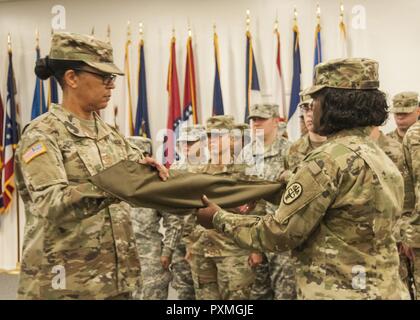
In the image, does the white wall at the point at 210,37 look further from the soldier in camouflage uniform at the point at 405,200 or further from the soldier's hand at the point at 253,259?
the soldier's hand at the point at 253,259

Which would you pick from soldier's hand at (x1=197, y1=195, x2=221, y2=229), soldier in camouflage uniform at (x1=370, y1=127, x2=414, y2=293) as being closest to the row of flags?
soldier in camouflage uniform at (x1=370, y1=127, x2=414, y2=293)

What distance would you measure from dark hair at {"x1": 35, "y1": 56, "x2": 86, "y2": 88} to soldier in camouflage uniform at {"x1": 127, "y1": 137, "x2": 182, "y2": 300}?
2182mm

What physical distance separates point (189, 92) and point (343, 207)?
16.6 feet

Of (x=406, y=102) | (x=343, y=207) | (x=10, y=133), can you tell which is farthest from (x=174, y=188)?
(x=10, y=133)

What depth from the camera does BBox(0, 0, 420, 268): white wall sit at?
6.21m

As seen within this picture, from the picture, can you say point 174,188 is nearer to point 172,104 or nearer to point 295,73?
point 295,73

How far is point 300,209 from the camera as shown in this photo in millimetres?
1749

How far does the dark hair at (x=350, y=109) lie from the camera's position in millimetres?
1855

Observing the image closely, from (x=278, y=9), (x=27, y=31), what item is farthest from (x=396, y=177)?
(x=27, y=31)

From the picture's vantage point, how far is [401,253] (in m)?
3.84

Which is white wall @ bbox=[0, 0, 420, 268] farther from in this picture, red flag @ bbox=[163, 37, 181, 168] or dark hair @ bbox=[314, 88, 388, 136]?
dark hair @ bbox=[314, 88, 388, 136]

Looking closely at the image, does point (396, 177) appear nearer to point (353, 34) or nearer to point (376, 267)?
point (376, 267)

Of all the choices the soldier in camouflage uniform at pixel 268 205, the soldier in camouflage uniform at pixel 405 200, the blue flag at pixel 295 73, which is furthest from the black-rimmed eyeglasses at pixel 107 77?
the blue flag at pixel 295 73
